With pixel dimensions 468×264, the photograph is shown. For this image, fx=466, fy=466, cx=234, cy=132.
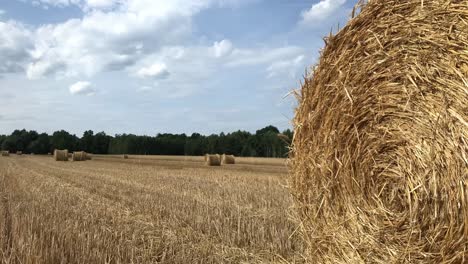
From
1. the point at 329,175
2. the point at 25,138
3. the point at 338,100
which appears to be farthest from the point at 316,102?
the point at 25,138

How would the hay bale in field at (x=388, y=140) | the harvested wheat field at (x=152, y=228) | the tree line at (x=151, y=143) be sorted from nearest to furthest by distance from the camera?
the hay bale in field at (x=388, y=140), the harvested wheat field at (x=152, y=228), the tree line at (x=151, y=143)

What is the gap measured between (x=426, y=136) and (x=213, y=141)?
267 feet

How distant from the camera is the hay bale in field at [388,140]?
12.1 ft

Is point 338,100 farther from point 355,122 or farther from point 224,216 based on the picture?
point 224,216

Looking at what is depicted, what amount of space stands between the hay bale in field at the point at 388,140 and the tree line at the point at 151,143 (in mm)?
68473

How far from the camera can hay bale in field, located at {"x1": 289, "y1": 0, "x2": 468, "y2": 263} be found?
145 inches

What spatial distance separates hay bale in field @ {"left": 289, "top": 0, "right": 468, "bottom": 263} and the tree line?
68473mm

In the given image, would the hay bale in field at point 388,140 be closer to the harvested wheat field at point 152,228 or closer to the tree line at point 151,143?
the harvested wheat field at point 152,228

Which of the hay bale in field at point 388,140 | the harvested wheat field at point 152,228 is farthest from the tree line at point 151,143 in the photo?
the hay bale in field at point 388,140

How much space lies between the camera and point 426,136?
12.7 ft

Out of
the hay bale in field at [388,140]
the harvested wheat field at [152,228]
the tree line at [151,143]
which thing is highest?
the tree line at [151,143]

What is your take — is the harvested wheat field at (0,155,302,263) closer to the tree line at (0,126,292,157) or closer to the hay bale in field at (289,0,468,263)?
the hay bale in field at (289,0,468,263)

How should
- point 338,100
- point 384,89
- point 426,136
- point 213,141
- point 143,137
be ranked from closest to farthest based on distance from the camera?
1. point 426,136
2. point 384,89
3. point 338,100
4. point 213,141
5. point 143,137

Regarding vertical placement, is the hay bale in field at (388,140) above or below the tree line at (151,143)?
below
